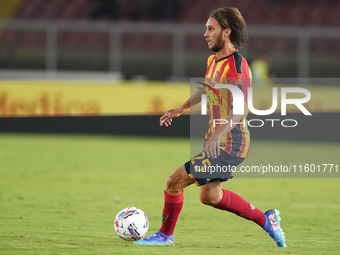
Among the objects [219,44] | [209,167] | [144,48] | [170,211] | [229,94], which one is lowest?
[170,211]

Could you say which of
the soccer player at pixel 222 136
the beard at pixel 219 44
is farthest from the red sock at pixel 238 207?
the beard at pixel 219 44

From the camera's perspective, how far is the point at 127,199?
6.72m

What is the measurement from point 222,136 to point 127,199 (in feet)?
9.61

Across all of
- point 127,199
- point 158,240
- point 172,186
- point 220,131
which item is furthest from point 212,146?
point 127,199

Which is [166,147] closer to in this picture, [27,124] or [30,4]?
[27,124]

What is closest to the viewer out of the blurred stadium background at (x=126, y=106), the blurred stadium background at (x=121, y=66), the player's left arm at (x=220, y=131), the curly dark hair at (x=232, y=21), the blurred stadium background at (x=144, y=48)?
the player's left arm at (x=220, y=131)

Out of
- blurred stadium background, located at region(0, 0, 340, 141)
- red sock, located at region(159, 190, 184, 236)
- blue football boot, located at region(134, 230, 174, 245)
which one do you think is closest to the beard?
red sock, located at region(159, 190, 184, 236)

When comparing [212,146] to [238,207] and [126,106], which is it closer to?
[238,207]

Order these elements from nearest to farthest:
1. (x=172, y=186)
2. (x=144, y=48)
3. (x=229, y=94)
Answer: (x=229, y=94) < (x=172, y=186) < (x=144, y=48)

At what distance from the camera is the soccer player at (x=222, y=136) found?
4000 millimetres

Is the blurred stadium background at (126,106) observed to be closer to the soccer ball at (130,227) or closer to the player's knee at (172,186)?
the soccer ball at (130,227)

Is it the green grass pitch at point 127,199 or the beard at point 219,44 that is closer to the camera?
the beard at point 219,44

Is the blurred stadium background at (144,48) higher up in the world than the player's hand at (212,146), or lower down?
higher up

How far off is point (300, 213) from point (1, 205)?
336 cm
